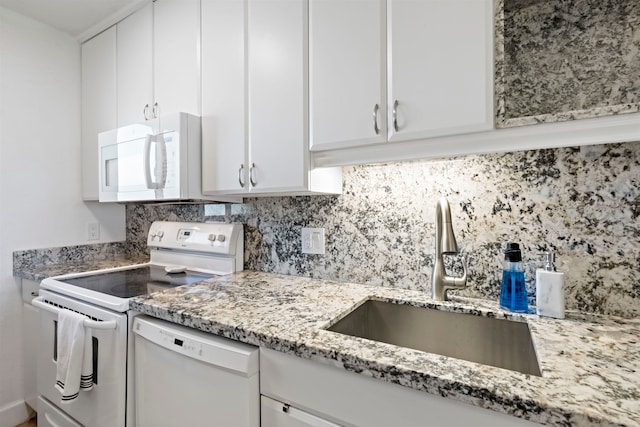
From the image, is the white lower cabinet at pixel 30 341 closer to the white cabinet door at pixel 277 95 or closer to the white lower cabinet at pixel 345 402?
the white cabinet door at pixel 277 95

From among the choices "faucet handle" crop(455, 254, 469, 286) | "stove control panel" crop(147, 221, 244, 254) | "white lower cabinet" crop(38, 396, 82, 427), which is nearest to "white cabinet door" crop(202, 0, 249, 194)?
"stove control panel" crop(147, 221, 244, 254)

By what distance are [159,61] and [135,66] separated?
24 centimetres

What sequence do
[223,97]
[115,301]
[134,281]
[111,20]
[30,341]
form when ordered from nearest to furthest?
[115,301] < [223,97] < [134,281] < [30,341] < [111,20]

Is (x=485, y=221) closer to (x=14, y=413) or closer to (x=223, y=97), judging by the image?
(x=223, y=97)

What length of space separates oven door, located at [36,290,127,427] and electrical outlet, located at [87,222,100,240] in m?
0.81

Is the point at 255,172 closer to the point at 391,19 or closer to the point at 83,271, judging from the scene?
the point at 391,19

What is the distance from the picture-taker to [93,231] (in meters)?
2.31

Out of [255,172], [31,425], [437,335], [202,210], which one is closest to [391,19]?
[255,172]

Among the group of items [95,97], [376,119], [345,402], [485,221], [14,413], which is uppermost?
[95,97]

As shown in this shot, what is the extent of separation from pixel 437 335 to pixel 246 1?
163 cm

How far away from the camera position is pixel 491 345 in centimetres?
108

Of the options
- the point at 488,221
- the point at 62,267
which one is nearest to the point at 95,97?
the point at 62,267

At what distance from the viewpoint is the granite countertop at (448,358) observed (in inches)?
24.0

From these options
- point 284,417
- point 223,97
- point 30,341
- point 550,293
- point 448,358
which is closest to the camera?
point 448,358
